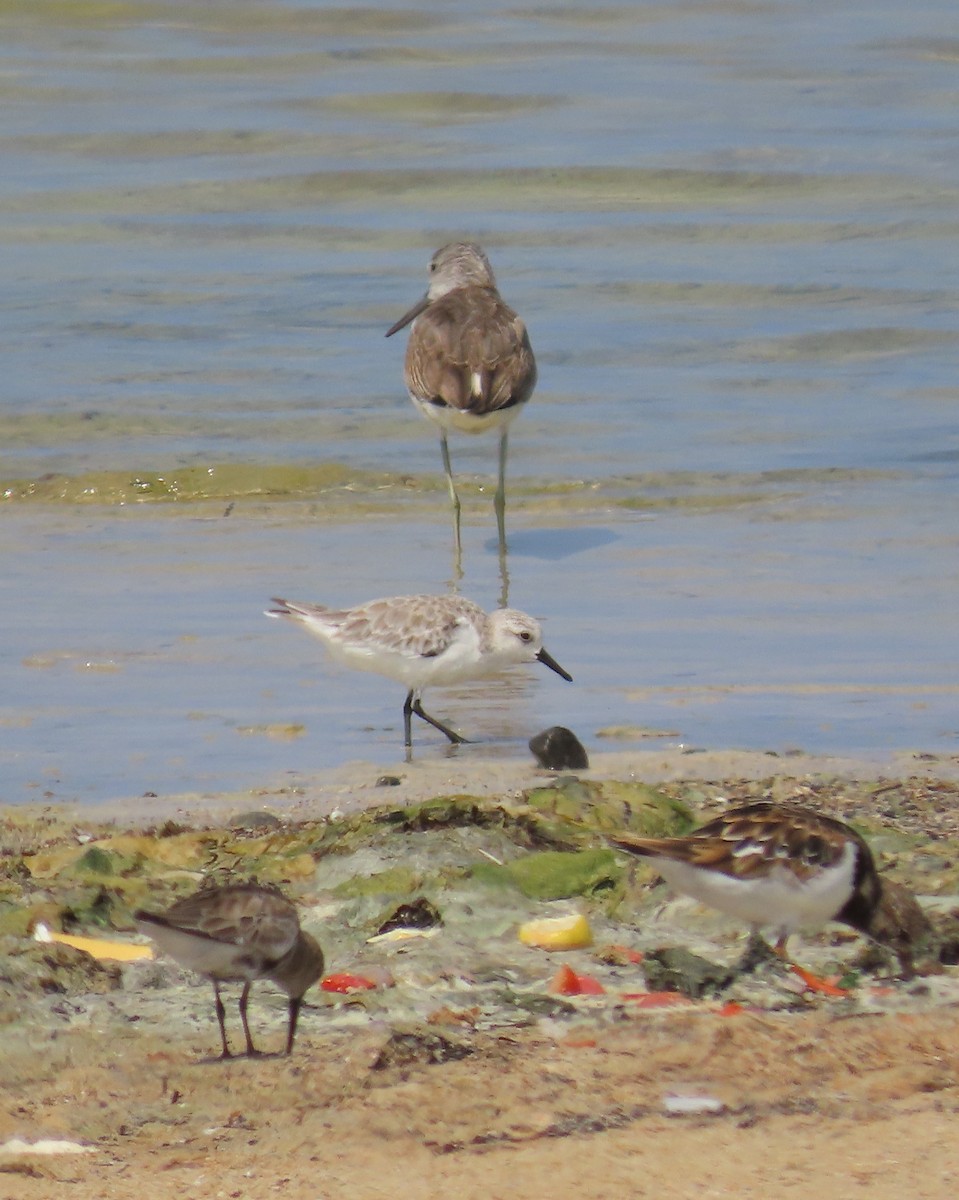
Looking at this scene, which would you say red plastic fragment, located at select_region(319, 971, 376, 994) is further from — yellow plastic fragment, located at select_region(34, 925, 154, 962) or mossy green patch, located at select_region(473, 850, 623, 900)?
mossy green patch, located at select_region(473, 850, 623, 900)

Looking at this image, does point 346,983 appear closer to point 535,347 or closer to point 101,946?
point 101,946

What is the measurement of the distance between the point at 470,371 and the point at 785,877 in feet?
22.4

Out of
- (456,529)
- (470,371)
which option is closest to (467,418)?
(470,371)

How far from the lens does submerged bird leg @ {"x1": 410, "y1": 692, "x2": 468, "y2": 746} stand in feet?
25.8

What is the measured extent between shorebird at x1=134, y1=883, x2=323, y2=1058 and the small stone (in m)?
2.46

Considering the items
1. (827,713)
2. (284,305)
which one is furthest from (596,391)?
(827,713)

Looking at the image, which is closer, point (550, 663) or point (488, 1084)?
point (488, 1084)

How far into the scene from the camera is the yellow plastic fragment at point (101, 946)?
5266 millimetres

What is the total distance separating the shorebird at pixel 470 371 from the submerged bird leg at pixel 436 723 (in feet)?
10.1

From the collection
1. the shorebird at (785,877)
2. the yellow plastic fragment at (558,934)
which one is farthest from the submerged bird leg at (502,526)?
the shorebird at (785,877)

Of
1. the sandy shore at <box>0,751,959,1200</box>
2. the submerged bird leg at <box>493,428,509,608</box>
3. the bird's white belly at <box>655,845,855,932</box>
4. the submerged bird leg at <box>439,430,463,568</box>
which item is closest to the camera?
the sandy shore at <box>0,751,959,1200</box>

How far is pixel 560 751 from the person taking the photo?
7.11 metres

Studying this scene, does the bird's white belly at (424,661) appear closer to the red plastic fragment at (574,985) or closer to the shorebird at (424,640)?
the shorebird at (424,640)

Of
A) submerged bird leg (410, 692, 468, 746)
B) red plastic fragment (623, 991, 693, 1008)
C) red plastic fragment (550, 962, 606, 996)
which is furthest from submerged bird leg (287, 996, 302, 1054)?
submerged bird leg (410, 692, 468, 746)
